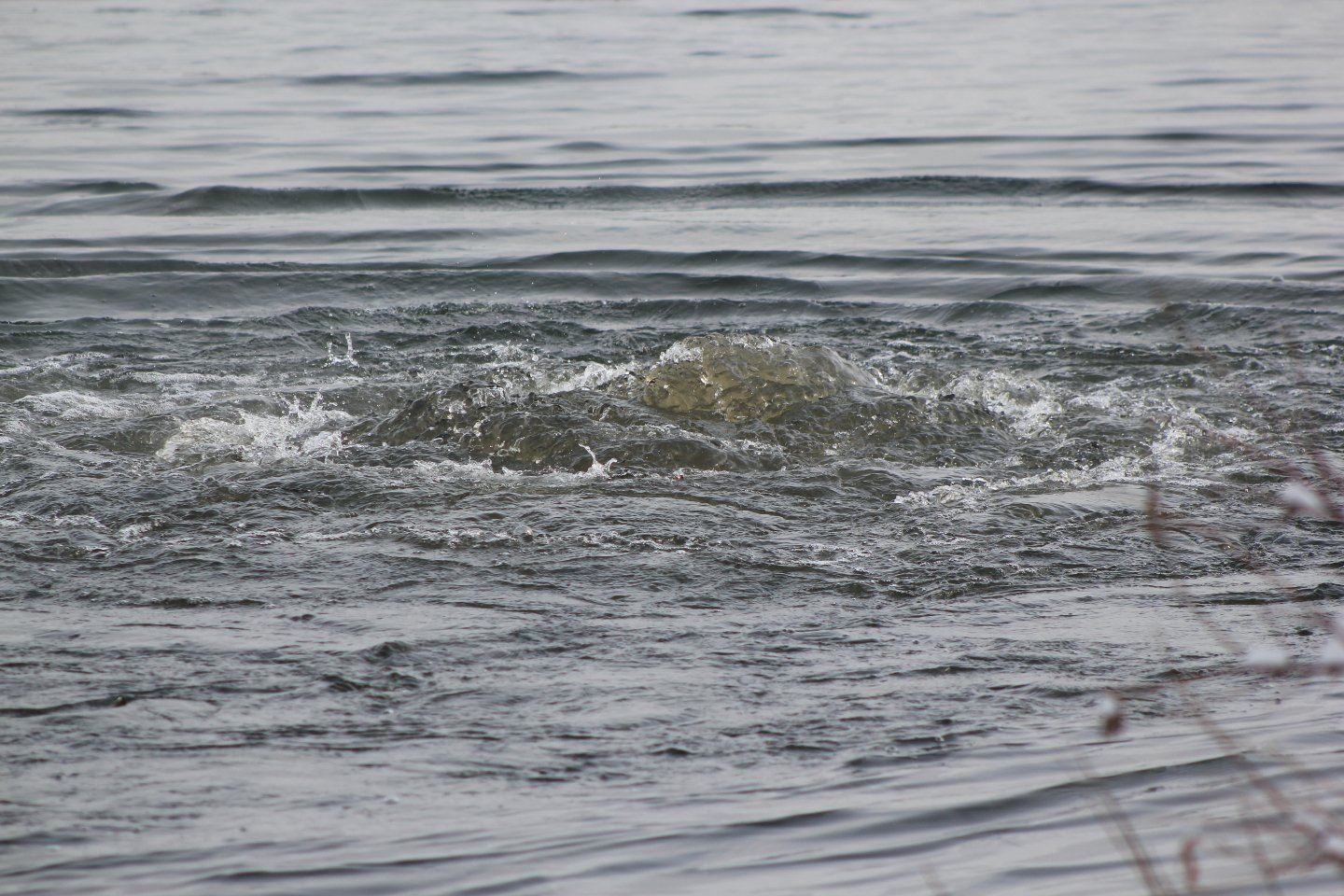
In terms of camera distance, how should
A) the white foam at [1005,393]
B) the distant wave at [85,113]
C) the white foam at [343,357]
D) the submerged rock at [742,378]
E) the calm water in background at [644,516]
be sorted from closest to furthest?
1. the calm water in background at [644,516]
2. the submerged rock at [742,378]
3. the white foam at [1005,393]
4. the white foam at [343,357]
5. the distant wave at [85,113]

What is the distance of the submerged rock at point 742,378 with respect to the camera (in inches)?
287

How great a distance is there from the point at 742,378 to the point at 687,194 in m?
7.75

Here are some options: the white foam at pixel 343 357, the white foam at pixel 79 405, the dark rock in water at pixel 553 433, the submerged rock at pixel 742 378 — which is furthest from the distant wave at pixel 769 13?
the dark rock in water at pixel 553 433

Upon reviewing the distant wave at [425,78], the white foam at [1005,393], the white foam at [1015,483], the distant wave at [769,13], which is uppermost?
the distant wave at [769,13]

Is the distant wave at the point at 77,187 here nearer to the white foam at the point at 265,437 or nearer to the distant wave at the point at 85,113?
the distant wave at the point at 85,113

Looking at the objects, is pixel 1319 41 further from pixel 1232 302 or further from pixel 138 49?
pixel 138 49

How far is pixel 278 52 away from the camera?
89.2ft

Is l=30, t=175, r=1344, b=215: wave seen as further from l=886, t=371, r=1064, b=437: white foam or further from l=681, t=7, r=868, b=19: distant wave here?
l=681, t=7, r=868, b=19: distant wave

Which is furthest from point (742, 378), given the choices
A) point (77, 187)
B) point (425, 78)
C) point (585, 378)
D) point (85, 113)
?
point (425, 78)

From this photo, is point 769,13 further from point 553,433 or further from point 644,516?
point 644,516

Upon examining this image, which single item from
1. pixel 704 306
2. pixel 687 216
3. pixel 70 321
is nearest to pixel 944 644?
pixel 704 306

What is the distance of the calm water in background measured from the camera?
330cm

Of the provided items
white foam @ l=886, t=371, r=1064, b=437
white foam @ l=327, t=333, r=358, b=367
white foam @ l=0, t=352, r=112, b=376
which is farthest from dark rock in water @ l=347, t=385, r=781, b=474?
white foam @ l=0, t=352, r=112, b=376

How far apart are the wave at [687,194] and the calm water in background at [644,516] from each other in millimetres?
82
